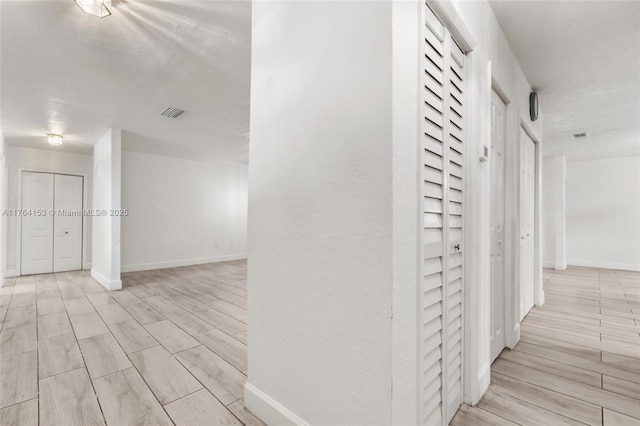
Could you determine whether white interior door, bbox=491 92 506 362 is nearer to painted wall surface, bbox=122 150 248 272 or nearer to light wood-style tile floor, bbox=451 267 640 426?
light wood-style tile floor, bbox=451 267 640 426

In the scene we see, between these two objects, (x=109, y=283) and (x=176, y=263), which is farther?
(x=176, y=263)

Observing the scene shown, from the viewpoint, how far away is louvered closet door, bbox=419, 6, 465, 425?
1.23 metres

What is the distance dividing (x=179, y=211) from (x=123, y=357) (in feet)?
15.3

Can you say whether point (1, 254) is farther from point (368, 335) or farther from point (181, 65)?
point (368, 335)

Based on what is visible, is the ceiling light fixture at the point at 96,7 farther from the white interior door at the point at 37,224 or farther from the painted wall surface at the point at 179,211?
the white interior door at the point at 37,224

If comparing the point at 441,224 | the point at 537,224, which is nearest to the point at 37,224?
the point at 441,224

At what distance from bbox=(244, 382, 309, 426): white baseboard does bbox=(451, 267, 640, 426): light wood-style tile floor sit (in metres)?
0.85

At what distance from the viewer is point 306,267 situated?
1252 mm

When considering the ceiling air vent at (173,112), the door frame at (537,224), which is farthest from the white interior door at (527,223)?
the ceiling air vent at (173,112)

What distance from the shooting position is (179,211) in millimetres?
6426

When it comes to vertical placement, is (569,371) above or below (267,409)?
below

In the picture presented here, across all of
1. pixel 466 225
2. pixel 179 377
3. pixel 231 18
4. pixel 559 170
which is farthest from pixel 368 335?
pixel 559 170

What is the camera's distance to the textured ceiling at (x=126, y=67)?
1964 millimetres

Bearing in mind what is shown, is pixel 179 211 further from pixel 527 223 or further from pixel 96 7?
pixel 527 223
